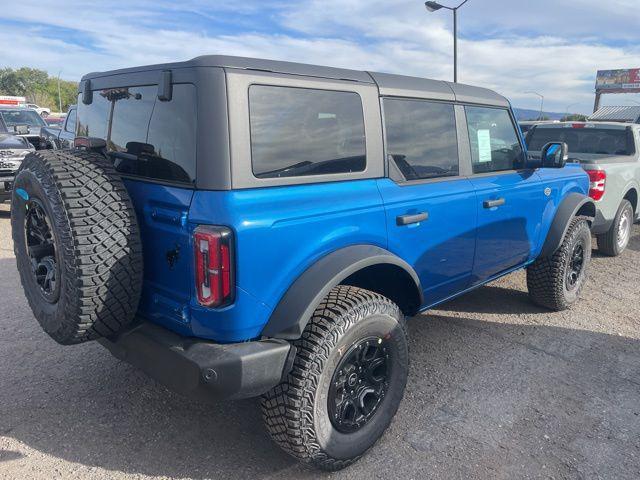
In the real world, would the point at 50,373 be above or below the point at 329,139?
below

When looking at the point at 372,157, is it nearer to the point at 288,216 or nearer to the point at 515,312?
the point at 288,216

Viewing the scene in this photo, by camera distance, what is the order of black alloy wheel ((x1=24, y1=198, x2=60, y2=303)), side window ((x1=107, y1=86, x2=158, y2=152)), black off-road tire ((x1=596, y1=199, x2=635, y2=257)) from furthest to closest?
black off-road tire ((x1=596, y1=199, x2=635, y2=257)) → side window ((x1=107, y1=86, x2=158, y2=152)) → black alloy wheel ((x1=24, y1=198, x2=60, y2=303))

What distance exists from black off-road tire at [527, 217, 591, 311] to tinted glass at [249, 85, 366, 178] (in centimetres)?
262

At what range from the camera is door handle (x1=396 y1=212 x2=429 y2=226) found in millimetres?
2896

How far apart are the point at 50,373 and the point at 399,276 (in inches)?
97.1

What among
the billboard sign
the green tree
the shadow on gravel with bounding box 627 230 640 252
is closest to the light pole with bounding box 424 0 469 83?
the shadow on gravel with bounding box 627 230 640 252

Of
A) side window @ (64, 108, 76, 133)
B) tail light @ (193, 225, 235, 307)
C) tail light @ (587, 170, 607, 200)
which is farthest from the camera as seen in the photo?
side window @ (64, 108, 76, 133)

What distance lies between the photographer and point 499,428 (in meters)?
3.02

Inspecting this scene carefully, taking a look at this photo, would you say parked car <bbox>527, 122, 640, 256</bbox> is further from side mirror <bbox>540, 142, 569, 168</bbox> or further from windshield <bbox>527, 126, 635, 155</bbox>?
side mirror <bbox>540, 142, 569, 168</bbox>

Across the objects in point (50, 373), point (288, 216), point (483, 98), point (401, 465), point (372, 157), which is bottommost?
point (401, 465)

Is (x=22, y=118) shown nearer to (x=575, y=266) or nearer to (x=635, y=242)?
(x=575, y=266)

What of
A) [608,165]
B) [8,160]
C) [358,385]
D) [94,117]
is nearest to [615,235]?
[608,165]

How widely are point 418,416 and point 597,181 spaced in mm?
4211

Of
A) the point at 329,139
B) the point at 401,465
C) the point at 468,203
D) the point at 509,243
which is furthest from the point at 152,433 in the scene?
the point at 509,243
